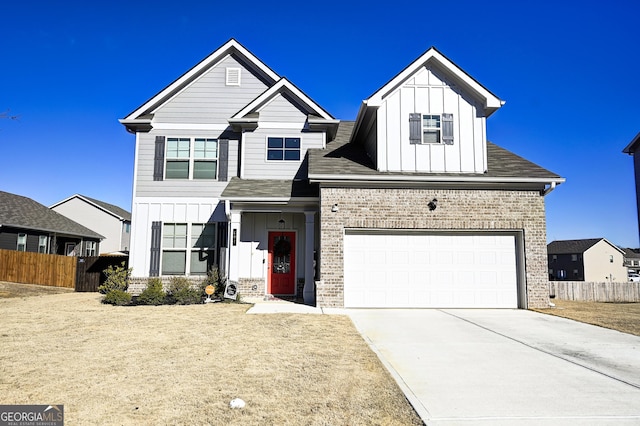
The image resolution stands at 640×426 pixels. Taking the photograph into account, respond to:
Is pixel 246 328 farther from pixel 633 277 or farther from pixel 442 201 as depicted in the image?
pixel 633 277

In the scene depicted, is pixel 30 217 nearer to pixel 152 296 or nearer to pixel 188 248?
pixel 188 248

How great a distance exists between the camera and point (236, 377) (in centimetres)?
520

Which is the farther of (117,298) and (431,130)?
(431,130)

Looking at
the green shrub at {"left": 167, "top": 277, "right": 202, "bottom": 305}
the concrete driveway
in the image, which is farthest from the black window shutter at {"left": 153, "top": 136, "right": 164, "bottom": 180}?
the concrete driveway

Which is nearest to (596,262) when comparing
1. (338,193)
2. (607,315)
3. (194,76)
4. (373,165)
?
(607,315)

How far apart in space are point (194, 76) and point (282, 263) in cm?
778

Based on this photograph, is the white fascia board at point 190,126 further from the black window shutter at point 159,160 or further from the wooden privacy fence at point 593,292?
the wooden privacy fence at point 593,292

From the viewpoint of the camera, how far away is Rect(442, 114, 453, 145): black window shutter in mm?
12620

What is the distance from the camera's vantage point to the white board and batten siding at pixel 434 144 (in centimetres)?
1248

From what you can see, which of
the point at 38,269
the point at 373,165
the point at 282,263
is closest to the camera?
the point at 373,165

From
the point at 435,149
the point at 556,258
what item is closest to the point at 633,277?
the point at 556,258

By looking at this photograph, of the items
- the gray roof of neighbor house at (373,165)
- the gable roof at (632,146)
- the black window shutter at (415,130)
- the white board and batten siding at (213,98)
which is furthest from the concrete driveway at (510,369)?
the gable roof at (632,146)

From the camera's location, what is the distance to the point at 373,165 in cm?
1294

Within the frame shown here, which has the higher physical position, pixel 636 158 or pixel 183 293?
pixel 636 158
